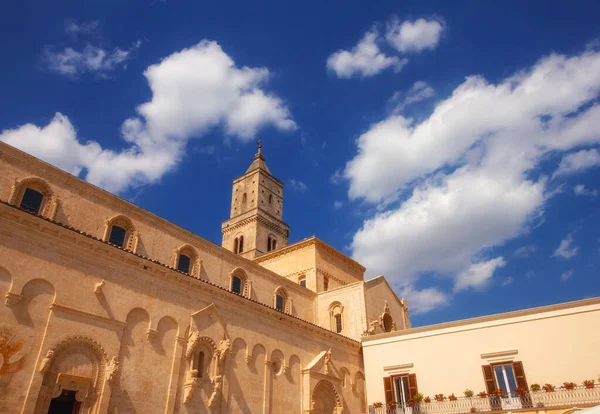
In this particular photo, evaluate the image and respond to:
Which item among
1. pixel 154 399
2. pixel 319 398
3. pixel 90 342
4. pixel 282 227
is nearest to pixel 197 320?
pixel 154 399

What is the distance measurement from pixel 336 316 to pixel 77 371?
20052mm

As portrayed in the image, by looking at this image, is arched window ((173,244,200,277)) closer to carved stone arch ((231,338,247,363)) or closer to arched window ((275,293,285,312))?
carved stone arch ((231,338,247,363))

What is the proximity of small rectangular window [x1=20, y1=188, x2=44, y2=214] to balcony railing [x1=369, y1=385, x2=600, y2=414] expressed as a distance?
20.2m

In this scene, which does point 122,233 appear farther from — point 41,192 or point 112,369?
point 112,369

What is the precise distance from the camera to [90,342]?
1503cm

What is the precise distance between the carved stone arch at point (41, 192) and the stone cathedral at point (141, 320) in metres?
0.05

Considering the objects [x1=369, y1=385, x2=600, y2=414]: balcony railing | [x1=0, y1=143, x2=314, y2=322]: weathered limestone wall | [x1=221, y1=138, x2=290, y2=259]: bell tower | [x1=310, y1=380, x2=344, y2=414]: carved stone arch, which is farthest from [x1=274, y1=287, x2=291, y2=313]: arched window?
[x1=221, y1=138, x2=290, y2=259]: bell tower

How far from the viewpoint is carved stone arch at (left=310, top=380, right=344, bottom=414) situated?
23.7 m

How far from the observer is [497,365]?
22.1 meters

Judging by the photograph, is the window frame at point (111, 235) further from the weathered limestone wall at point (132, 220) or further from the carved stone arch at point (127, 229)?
the weathered limestone wall at point (132, 220)

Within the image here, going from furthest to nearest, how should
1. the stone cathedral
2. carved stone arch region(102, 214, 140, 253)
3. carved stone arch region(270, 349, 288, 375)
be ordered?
carved stone arch region(270, 349, 288, 375), carved stone arch region(102, 214, 140, 253), the stone cathedral

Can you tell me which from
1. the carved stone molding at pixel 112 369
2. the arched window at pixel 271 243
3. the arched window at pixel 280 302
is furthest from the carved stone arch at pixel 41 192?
the arched window at pixel 271 243

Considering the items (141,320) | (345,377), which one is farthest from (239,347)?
(345,377)

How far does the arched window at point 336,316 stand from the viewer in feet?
102
